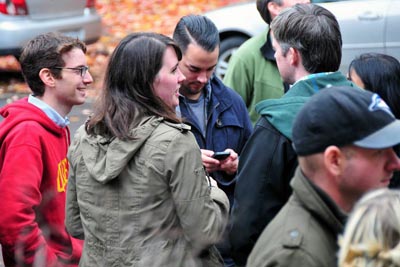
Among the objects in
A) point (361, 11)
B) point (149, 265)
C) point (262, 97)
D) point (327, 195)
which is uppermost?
point (327, 195)

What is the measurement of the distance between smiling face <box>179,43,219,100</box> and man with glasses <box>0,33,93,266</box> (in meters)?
0.60

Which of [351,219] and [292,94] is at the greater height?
[351,219]

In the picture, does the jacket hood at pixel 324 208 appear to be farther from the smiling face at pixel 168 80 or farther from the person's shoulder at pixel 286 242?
the smiling face at pixel 168 80

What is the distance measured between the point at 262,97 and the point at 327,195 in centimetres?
265

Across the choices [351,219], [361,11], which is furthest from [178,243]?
[361,11]

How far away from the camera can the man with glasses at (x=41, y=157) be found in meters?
3.90

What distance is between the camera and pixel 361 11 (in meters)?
8.71

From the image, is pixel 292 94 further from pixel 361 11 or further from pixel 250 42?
pixel 361 11

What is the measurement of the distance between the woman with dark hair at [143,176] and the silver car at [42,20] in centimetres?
749

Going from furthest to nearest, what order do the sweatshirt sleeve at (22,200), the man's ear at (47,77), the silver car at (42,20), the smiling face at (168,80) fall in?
1. the silver car at (42,20)
2. the man's ear at (47,77)
3. the sweatshirt sleeve at (22,200)
4. the smiling face at (168,80)

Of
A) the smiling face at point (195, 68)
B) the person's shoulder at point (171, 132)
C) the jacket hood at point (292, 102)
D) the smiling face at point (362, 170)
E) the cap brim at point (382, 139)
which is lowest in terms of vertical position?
the smiling face at point (195, 68)

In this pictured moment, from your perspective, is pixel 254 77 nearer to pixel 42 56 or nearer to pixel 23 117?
pixel 42 56

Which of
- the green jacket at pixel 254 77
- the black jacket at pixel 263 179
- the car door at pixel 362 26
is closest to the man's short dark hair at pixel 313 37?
the black jacket at pixel 263 179

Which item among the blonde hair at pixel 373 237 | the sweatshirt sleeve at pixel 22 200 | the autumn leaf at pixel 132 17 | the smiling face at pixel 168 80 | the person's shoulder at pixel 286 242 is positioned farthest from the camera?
the autumn leaf at pixel 132 17
